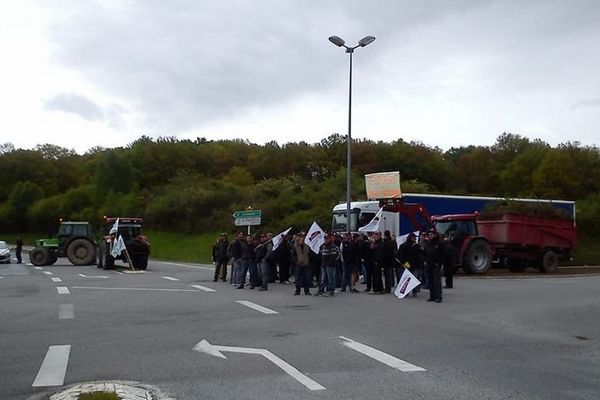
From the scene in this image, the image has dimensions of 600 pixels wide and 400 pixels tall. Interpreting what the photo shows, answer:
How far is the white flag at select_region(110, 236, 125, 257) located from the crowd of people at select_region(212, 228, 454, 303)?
399 inches

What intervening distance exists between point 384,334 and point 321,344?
1.57 metres

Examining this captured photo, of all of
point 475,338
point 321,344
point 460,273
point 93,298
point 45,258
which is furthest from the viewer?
point 45,258

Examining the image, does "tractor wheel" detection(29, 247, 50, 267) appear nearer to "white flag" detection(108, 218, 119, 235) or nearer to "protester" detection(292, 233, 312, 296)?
"white flag" detection(108, 218, 119, 235)

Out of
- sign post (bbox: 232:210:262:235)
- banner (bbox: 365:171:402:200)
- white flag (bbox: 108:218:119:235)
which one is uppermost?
banner (bbox: 365:171:402:200)

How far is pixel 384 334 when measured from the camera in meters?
12.5

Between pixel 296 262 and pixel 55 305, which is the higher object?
pixel 296 262

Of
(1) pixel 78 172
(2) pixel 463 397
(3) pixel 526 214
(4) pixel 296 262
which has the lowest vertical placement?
(2) pixel 463 397

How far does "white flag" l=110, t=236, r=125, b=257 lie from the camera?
103 ft

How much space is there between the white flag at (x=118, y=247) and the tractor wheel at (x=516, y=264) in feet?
55.3

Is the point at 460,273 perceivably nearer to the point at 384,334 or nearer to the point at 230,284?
the point at 230,284

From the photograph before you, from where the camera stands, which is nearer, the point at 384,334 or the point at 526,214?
the point at 384,334

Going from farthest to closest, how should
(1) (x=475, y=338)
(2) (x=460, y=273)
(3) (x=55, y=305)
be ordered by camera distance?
1. (2) (x=460, y=273)
2. (3) (x=55, y=305)
3. (1) (x=475, y=338)

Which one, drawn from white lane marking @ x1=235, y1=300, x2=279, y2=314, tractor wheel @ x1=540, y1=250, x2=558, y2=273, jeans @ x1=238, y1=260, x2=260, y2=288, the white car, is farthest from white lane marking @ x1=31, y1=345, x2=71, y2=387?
the white car

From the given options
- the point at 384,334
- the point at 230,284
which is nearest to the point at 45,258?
the point at 230,284
